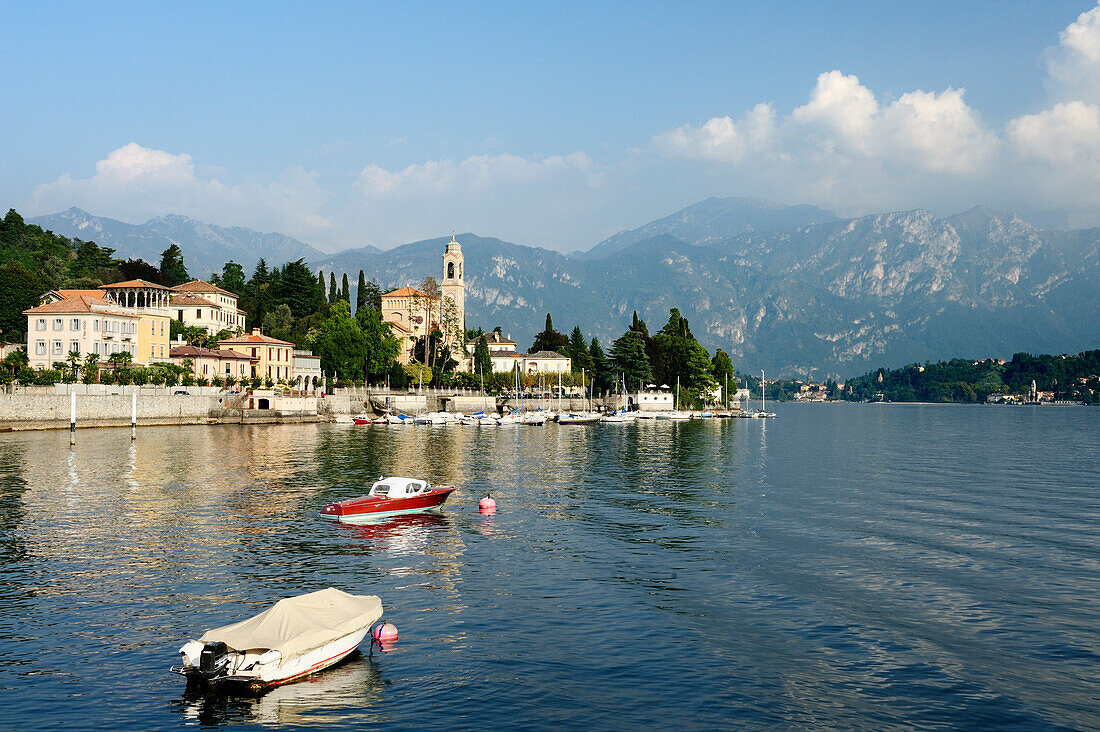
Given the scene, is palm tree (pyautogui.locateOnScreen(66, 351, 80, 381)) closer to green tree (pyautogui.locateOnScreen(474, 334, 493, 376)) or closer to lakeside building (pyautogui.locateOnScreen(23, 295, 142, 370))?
lakeside building (pyautogui.locateOnScreen(23, 295, 142, 370))

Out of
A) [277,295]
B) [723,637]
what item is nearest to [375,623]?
[723,637]

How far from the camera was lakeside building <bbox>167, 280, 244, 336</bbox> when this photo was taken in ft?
476

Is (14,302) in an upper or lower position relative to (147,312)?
upper

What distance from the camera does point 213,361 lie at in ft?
422

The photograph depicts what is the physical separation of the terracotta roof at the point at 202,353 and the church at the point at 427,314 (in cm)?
4777

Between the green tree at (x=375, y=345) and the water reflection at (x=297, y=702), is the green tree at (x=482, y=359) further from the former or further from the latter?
the water reflection at (x=297, y=702)

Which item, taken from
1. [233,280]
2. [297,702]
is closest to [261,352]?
[233,280]

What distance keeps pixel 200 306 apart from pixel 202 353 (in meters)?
21.3

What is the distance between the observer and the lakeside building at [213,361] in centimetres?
12681

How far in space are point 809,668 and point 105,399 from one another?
10618 cm

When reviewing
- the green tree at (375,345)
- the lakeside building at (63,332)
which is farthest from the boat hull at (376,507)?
the green tree at (375,345)

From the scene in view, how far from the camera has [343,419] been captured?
14075 cm

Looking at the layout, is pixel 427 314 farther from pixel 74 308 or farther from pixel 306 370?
pixel 74 308

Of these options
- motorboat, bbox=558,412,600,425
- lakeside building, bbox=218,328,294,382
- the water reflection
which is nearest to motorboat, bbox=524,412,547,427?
motorboat, bbox=558,412,600,425
